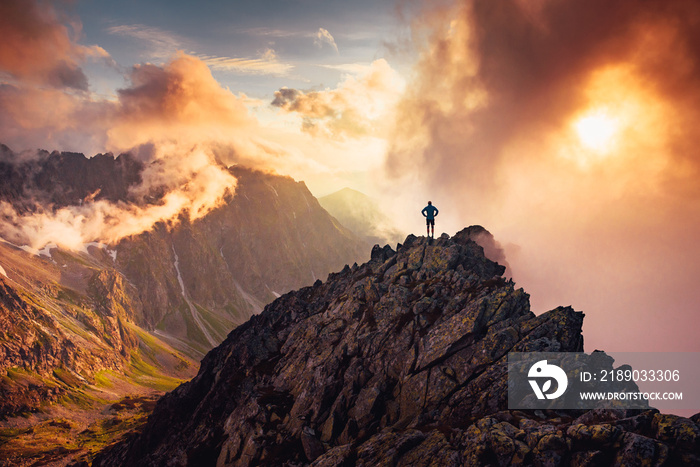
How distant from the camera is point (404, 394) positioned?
160 ft

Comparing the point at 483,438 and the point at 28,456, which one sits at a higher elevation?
the point at 483,438

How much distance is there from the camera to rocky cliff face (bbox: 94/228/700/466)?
3069 cm

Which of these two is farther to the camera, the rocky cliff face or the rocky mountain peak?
the rocky mountain peak

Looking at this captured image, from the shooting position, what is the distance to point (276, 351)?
83500mm

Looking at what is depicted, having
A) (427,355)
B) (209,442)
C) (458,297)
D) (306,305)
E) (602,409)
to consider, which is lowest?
(209,442)


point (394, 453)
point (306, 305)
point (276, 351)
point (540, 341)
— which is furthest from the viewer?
point (306, 305)

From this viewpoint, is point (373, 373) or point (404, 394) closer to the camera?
point (404, 394)

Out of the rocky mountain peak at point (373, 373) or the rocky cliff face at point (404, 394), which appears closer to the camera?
the rocky cliff face at point (404, 394)

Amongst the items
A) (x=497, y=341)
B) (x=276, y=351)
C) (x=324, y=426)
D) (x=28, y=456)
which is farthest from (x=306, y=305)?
(x=28, y=456)

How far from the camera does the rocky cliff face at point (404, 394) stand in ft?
101

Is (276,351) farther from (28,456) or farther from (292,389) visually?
(28,456)

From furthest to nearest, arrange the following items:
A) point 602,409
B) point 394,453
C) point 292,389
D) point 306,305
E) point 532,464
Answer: point 306,305, point 292,389, point 394,453, point 602,409, point 532,464

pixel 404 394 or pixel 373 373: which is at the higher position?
pixel 373 373

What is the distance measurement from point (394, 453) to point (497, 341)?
17.9 meters
